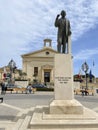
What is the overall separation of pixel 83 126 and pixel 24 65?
86.4 metres

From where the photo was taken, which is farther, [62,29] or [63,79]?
[62,29]

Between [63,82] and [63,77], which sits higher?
[63,77]

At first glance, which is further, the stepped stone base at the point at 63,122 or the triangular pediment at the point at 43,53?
the triangular pediment at the point at 43,53

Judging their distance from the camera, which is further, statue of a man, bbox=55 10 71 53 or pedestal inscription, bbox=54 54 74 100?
statue of a man, bbox=55 10 71 53

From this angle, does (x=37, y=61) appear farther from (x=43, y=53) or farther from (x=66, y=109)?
(x=66, y=109)

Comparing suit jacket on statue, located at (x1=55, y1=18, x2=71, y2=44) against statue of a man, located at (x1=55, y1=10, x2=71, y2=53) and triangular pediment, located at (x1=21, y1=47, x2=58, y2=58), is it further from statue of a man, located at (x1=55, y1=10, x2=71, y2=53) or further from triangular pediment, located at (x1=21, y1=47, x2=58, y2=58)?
triangular pediment, located at (x1=21, y1=47, x2=58, y2=58)

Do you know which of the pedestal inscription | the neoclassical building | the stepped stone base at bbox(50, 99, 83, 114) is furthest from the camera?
the neoclassical building

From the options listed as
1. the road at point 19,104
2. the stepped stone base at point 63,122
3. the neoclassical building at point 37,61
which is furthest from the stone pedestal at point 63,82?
the neoclassical building at point 37,61

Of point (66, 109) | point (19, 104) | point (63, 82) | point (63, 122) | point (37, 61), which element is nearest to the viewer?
point (63, 122)

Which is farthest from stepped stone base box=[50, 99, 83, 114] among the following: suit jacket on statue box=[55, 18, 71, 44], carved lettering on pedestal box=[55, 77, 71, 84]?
suit jacket on statue box=[55, 18, 71, 44]

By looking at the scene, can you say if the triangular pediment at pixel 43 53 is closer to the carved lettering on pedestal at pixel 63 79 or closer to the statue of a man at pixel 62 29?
the statue of a man at pixel 62 29

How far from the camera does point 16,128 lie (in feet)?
33.9

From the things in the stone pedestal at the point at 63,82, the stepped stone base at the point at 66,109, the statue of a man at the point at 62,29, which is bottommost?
the stepped stone base at the point at 66,109

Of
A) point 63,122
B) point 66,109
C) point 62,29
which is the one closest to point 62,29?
point 62,29
